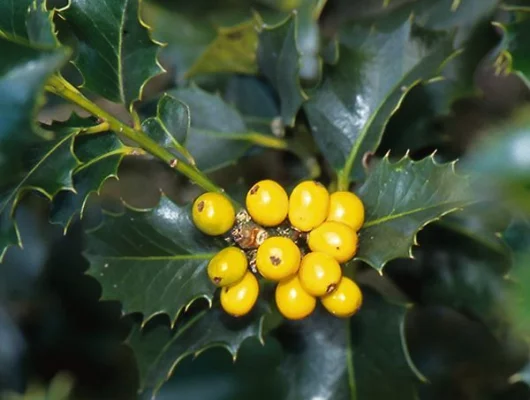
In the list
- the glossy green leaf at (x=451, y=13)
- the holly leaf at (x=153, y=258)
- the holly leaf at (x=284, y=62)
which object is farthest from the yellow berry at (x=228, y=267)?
the glossy green leaf at (x=451, y=13)

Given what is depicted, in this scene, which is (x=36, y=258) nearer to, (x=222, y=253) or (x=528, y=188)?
(x=222, y=253)

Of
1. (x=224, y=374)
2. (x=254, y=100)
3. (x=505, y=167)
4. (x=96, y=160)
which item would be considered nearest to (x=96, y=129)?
(x=96, y=160)

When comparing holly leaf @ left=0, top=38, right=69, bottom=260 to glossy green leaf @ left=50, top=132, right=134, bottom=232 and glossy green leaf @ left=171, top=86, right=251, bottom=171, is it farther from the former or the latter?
glossy green leaf @ left=171, top=86, right=251, bottom=171

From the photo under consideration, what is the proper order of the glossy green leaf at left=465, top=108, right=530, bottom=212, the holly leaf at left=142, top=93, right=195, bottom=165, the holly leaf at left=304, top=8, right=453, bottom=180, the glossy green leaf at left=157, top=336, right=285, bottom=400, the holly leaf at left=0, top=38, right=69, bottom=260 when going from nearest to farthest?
the glossy green leaf at left=465, top=108, right=530, bottom=212 → the holly leaf at left=0, top=38, right=69, bottom=260 → the holly leaf at left=142, top=93, right=195, bottom=165 → the holly leaf at left=304, top=8, right=453, bottom=180 → the glossy green leaf at left=157, top=336, right=285, bottom=400

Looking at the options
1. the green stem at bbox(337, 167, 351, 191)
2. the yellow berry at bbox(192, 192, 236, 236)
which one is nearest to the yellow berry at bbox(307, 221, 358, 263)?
the yellow berry at bbox(192, 192, 236, 236)

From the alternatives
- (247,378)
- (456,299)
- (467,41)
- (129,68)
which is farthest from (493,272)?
(129,68)

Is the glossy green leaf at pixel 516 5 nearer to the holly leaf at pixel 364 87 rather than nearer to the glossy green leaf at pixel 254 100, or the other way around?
the holly leaf at pixel 364 87
